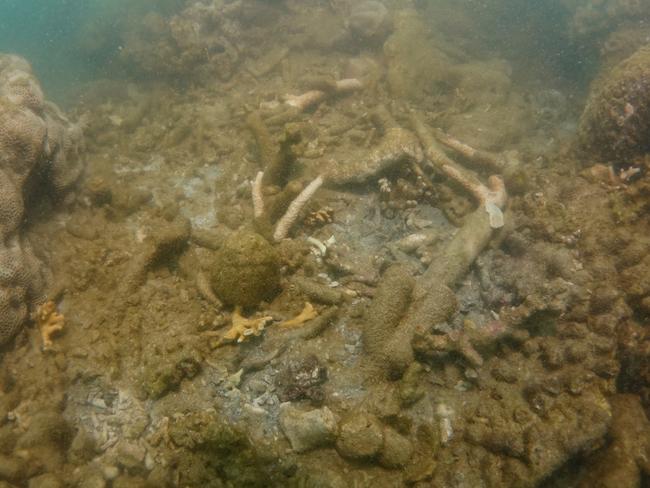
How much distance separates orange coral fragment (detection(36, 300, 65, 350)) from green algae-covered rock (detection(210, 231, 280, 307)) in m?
2.32

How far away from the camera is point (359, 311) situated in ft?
18.2

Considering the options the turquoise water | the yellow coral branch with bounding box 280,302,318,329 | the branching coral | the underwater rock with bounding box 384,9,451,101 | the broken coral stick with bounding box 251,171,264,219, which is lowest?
the turquoise water

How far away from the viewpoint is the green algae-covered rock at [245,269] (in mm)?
5152

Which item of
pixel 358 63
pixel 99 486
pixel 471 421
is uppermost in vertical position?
pixel 358 63

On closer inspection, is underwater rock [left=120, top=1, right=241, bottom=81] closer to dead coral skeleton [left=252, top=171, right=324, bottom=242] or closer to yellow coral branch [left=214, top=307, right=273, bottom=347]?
dead coral skeleton [left=252, top=171, right=324, bottom=242]

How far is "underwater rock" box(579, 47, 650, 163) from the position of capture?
697 centimetres

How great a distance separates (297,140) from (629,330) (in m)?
5.56

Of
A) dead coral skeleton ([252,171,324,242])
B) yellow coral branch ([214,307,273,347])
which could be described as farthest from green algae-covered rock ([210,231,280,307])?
dead coral skeleton ([252,171,324,242])

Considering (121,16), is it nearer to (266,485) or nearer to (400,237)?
(400,237)

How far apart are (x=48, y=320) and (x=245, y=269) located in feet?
10.0

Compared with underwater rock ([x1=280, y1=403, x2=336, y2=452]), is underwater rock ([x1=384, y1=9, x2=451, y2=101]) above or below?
above

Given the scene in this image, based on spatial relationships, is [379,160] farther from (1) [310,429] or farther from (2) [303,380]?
(1) [310,429]

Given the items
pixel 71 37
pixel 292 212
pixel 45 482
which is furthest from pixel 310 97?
pixel 71 37

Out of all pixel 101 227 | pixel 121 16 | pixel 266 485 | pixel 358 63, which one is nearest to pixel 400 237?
pixel 266 485
